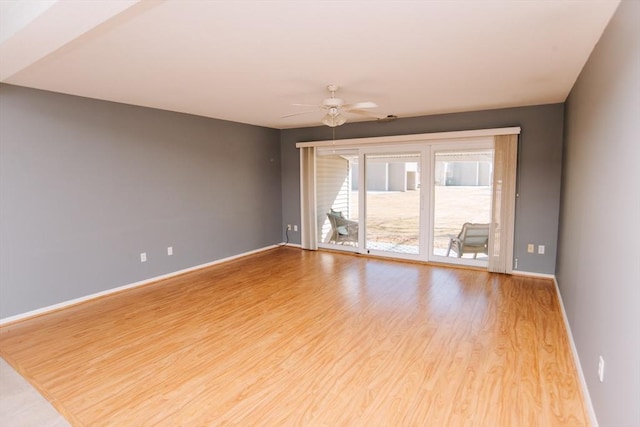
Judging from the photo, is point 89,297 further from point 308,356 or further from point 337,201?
point 337,201

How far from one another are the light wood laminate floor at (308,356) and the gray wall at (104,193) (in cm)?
44

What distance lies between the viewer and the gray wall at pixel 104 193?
3.45m

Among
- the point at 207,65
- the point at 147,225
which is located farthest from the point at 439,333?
the point at 147,225

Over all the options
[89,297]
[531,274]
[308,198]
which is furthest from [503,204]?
[89,297]

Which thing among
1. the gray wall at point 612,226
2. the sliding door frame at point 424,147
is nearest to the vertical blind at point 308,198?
the sliding door frame at point 424,147

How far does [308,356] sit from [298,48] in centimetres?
236

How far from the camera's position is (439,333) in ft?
10.2

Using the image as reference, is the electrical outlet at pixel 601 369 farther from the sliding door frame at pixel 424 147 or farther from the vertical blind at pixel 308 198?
the vertical blind at pixel 308 198

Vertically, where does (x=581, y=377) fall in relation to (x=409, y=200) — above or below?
below

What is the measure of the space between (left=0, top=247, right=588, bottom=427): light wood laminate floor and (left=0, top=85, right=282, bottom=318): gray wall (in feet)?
1.45

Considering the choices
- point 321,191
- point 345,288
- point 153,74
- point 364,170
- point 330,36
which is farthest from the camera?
point 321,191

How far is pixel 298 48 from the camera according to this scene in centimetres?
254

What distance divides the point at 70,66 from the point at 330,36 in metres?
2.21

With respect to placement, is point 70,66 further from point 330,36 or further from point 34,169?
point 330,36
